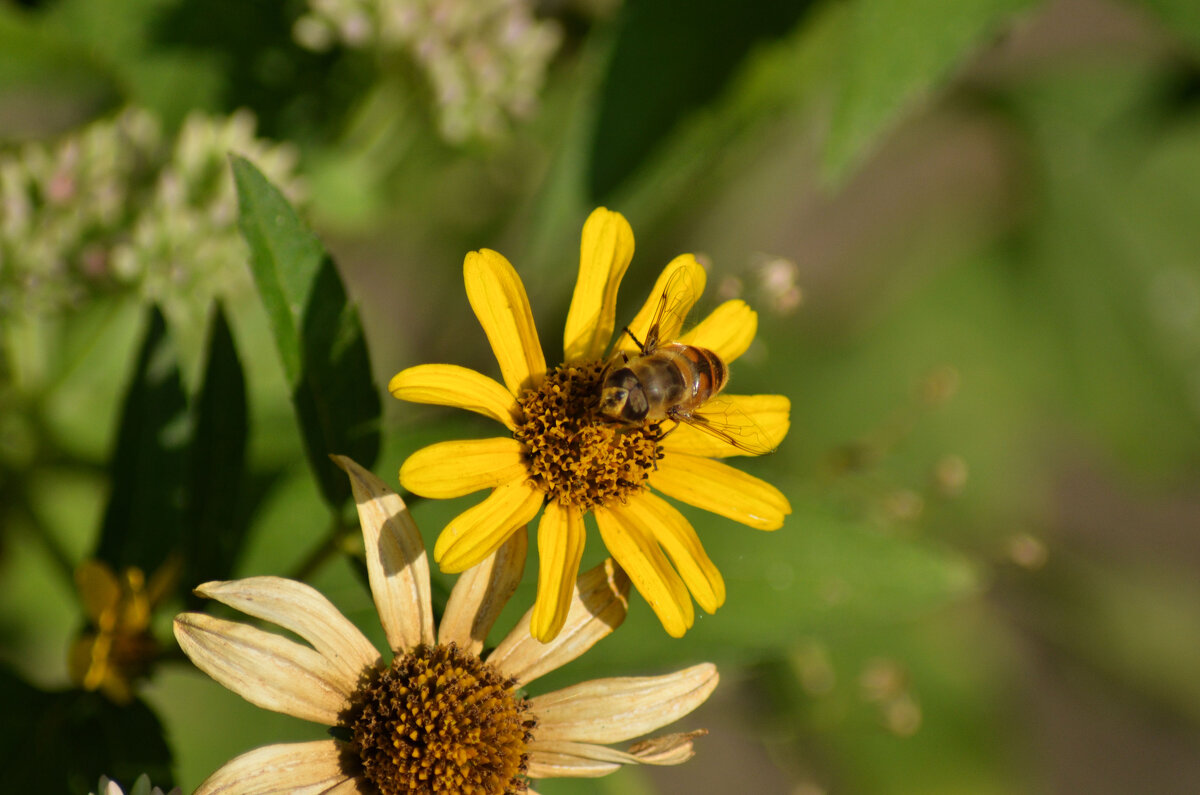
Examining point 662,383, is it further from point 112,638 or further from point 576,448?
point 112,638

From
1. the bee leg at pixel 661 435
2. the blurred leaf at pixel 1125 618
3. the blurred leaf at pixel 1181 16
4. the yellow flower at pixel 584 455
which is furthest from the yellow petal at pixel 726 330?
the blurred leaf at pixel 1125 618

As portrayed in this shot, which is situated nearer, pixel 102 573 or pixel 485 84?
pixel 102 573

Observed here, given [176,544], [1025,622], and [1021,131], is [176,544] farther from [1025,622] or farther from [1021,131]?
[1025,622]

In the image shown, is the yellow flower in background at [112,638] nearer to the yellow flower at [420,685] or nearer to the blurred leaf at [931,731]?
the yellow flower at [420,685]

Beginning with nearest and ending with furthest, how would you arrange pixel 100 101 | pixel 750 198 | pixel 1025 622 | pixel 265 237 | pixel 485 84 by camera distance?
pixel 265 237
pixel 485 84
pixel 100 101
pixel 750 198
pixel 1025 622

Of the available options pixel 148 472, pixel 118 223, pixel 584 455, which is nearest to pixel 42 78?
pixel 118 223

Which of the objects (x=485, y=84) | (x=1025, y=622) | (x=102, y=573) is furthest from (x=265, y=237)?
(x=1025, y=622)
